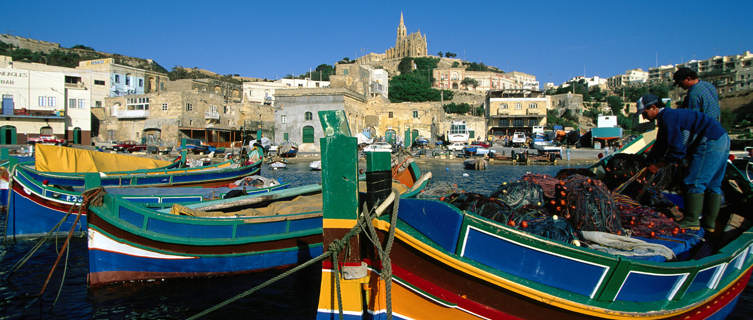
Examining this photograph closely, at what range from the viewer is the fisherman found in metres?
4.95

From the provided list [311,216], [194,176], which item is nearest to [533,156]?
[194,176]

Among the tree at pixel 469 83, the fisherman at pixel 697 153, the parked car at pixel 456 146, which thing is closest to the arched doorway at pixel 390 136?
the parked car at pixel 456 146

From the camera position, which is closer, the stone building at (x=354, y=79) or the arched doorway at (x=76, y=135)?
the arched doorway at (x=76, y=135)

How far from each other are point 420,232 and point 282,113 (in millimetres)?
40025

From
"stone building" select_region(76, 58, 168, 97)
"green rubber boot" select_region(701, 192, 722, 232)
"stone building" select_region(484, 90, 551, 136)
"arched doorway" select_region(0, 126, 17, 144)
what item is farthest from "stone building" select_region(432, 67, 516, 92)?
"green rubber boot" select_region(701, 192, 722, 232)

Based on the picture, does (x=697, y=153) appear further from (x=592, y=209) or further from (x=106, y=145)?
(x=106, y=145)

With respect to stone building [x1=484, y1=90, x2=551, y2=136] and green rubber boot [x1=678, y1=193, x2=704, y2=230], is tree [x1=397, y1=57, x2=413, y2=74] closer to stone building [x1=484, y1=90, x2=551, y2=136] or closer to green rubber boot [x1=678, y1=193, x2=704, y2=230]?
stone building [x1=484, y1=90, x2=551, y2=136]

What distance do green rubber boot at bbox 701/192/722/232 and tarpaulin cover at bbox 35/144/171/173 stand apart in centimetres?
1576

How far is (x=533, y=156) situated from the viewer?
35125mm

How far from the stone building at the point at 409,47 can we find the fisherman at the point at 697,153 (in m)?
118

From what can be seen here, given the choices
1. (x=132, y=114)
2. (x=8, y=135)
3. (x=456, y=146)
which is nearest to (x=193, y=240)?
(x=456, y=146)

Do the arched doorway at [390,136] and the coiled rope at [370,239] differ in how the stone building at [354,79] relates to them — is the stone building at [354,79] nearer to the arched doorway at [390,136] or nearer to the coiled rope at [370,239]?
the arched doorway at [390,136]

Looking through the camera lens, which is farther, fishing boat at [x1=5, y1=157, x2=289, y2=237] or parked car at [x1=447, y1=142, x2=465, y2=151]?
parked car at [x1=447, y1=142, x2=465, y2=151]

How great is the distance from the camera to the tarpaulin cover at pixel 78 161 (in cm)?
1274
